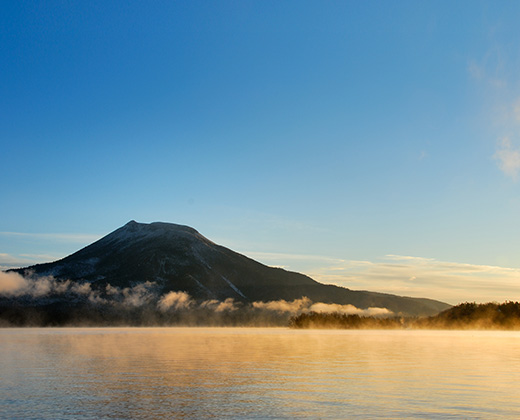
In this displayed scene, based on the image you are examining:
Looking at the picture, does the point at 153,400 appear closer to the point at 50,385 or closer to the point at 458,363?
the point at 50,385

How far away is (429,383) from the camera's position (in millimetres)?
45031

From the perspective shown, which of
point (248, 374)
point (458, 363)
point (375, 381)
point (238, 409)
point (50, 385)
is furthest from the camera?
point (458, 363)

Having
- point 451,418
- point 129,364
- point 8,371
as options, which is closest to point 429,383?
point 451,418

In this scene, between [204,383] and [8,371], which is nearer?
[204,383]

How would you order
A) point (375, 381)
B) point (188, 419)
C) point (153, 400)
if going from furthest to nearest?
point (375, 381), point (153, 400), point (188, 419)

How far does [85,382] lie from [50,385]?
2.77 metres

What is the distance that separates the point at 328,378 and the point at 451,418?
1881 centimetres

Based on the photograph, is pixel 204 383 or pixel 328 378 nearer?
pixel 204 383

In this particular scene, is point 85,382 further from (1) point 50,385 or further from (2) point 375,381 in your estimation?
(2) point 375,381

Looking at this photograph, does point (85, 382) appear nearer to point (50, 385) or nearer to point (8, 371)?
point (50, 385)

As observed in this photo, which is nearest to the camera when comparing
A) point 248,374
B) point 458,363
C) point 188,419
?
point 188,419

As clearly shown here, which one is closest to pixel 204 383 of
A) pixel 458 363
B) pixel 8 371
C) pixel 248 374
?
pixel 248 374

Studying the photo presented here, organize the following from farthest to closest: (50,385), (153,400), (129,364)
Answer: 1. (129,364)
2. (50,385)
3. (153,400)

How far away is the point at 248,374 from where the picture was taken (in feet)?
166
